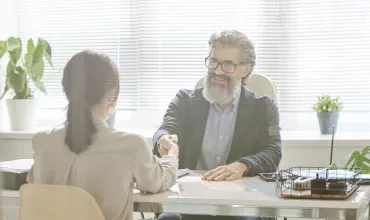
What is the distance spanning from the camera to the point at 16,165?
5.25 feet

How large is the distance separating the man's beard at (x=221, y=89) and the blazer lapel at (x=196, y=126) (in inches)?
1.5

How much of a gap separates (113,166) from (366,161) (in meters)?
0.94

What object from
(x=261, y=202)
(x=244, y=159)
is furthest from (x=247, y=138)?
(x=261, y=202)

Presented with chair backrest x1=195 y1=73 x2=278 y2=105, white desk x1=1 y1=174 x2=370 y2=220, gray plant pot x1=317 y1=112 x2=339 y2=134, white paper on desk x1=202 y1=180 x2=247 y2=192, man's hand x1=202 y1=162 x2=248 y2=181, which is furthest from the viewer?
gray plant pot x1=317 y1=112 x2=339 y2=134

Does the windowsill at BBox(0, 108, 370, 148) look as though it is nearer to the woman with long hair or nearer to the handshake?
the handshake

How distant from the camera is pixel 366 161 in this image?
80.3 inches

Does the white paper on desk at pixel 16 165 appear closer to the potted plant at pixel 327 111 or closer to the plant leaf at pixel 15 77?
the plant leaf at pixel 15 77

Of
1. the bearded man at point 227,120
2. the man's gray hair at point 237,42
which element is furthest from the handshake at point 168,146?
the man's gray hair at point 237,42

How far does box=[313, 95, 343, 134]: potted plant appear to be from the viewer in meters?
2.13

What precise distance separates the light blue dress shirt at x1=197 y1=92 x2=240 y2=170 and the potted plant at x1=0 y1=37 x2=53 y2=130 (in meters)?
0.44

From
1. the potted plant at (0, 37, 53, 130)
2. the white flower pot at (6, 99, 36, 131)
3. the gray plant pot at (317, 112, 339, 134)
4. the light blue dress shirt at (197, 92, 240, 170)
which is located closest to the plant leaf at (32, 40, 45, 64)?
the potted plant at (0, 37, 53, 130)

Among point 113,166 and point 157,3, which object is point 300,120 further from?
point 113,166

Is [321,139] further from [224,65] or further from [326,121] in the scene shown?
A: [224,65]

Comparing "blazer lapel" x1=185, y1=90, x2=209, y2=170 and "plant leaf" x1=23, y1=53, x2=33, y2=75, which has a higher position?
"plant leaf" x1=23, y1=53, x2=33, y2=75
